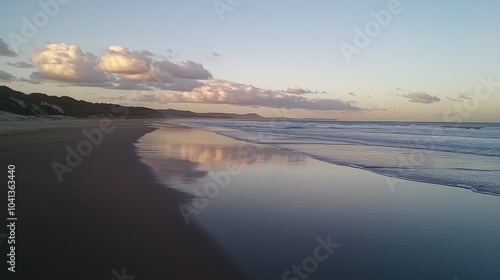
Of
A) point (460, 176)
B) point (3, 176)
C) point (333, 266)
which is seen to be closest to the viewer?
point (333, 266)

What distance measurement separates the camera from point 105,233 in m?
6.58

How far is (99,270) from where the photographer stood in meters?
5.14

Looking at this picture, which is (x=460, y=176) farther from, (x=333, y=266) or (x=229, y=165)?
(x=333, y=266)

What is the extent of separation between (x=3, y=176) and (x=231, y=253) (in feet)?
29.0

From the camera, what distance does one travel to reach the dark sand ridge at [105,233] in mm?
5221

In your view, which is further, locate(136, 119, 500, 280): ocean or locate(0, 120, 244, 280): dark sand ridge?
locate(136, 119, 500, 280): ocean

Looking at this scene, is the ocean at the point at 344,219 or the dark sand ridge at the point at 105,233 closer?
the dark sand ridge at the point at 105,233

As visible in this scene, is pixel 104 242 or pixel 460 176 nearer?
pixel 104 242

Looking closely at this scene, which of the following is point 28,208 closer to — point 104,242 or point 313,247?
point 104,242

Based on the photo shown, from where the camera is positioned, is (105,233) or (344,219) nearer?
(105,233)

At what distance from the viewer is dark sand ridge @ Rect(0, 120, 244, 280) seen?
5221 millimetres

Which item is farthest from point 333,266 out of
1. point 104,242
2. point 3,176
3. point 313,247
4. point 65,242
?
point 3,176

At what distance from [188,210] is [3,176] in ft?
21.5

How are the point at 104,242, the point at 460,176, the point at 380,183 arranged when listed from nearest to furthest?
1. the point at 104,242
2. the point at 380,183
3. the point at 460,176
